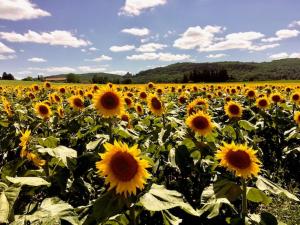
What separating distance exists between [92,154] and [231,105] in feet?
16.8

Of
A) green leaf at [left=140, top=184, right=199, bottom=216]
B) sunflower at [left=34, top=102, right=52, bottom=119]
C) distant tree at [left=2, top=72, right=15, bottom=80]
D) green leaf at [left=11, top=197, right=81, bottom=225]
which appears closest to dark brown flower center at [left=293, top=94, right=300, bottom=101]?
sunflower at [left=34, top=102, right=52, bottom=119]

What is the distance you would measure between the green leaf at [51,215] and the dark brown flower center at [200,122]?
3087 millimetres

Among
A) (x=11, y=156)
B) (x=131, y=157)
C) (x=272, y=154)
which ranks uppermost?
(x=131, y=157)

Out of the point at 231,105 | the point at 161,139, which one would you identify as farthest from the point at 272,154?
the point at 161,139

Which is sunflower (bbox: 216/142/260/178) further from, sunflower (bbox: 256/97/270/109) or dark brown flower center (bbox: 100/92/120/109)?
sunflower (bbox: 256/97/270/109)

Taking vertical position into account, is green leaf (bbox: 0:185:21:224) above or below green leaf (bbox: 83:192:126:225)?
above

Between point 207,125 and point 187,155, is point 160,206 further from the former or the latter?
point 207,125

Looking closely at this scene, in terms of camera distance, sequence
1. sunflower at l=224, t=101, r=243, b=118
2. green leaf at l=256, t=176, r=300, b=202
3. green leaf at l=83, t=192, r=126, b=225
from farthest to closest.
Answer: sunflower at l=224, t=101, r=243, b=118, green leaf at l=256, t=176, r=300, b=202, green leaf at l=83, t=192, r=126, b=225

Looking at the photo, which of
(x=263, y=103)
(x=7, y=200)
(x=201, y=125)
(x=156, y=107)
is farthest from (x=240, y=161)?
(x=263, y=103)

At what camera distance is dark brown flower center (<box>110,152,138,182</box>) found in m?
3.13

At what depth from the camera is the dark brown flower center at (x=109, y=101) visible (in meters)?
5.47

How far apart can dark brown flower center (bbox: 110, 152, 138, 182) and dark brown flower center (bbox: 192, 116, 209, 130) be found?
2.85m

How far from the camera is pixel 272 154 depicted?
9.92 m

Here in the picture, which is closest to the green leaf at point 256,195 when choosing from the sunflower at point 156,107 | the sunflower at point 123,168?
the sunflower at point 123,168
